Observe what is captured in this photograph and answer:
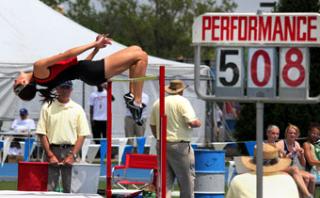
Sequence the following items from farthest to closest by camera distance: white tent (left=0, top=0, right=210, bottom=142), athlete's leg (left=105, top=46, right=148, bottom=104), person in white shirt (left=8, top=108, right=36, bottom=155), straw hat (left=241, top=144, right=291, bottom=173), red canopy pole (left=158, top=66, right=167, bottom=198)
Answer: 1. white tent (left=0, top=0, right=210, bottom=142)
2. person in white shirt (left=8, top=108, right=36, bottom=155)
3. athlete's leg (left=105, top=46, right=148, bottom=104)
4. red canopy pole (left=158, top=66, right=167, bottom=198)
5. straw hat (left=241, top=144, right=291, bottom=173)

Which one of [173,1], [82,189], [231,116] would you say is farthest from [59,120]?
[173,1]

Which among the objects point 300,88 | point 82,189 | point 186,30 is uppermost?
point 186,30

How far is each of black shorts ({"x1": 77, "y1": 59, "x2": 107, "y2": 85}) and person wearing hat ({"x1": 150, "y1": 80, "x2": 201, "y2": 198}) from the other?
9.74 feet

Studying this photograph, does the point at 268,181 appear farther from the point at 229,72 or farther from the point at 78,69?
the point at 78,69

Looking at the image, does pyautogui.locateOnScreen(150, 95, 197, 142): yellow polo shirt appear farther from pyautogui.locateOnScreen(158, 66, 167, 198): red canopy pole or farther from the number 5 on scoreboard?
the number 5 on scoreboard

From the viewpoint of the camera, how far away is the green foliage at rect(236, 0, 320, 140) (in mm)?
24906

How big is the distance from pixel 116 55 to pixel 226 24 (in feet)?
9.49

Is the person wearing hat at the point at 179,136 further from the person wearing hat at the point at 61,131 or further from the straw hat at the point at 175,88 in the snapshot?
the person wearing hat at the point at 61,131

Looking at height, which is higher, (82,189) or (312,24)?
(312,24)

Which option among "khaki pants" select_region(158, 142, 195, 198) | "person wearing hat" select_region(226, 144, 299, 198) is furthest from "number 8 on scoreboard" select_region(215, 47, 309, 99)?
"khaki pants" select_region(158, 142, 195, 198)

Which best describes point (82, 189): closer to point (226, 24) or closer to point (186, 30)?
point (226, 24)

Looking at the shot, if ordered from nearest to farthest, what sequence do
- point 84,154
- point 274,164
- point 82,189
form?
point 274,164 < point 82,189 < point 84,154

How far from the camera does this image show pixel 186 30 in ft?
199

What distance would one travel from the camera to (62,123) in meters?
14.3
